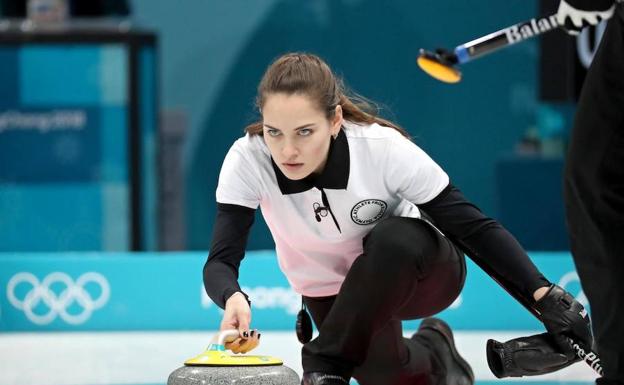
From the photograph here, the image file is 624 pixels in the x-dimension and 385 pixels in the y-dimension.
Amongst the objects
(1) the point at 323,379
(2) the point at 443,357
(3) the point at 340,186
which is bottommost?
(2) the point at 443,357

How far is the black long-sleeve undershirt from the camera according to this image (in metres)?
2.87

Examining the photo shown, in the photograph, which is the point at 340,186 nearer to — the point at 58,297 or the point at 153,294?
the point at 153,294

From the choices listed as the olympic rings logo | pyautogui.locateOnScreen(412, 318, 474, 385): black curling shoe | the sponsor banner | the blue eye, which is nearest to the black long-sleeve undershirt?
the blue eye

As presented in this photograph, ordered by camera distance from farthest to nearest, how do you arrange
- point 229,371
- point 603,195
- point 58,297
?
point 58,297 < point 603,195 < point 229,371

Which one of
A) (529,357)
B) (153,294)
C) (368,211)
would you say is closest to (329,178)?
(368,211)

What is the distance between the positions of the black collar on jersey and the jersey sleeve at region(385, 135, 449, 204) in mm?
109

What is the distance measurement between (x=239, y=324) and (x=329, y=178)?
49cm

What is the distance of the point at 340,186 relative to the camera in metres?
2.97

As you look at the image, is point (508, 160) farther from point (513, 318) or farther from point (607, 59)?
point (607, 59)

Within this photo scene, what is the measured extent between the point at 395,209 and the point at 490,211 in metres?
3.68

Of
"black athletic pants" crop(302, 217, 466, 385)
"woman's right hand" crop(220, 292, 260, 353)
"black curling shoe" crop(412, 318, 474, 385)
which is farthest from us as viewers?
"black curling shoe" crop(412, 318, 474, 385)

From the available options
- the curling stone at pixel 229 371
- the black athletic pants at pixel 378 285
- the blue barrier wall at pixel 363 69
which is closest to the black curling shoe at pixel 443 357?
the black athletic pants at pixel 378 285

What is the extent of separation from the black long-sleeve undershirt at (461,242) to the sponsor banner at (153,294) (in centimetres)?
185

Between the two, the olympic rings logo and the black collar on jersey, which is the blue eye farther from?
the olympic rings logo
